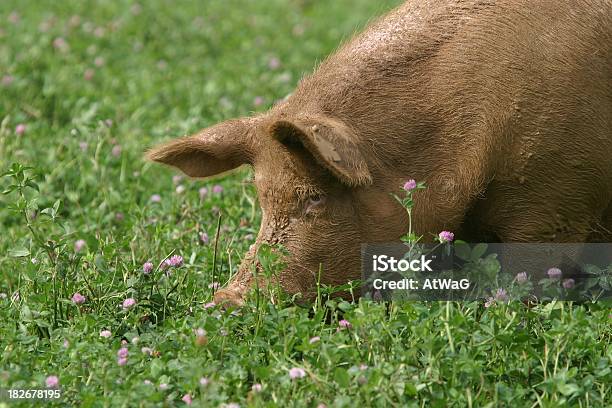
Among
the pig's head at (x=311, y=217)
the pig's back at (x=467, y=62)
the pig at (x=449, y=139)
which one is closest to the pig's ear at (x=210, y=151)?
the pig at (x=449, y=139)

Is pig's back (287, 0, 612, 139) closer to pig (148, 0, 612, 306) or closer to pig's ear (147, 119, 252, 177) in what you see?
pig (148, 0, 612, 306)

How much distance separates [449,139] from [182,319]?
1.34 m

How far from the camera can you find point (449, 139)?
511 centimetres

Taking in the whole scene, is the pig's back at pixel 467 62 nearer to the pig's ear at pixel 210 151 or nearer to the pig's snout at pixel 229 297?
the pig's ear at pixel 210 151

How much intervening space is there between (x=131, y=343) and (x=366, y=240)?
3.60 ft

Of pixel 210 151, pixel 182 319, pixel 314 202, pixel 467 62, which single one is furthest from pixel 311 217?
pixel 467 62

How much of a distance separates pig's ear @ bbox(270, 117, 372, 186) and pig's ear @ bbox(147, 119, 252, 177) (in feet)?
1.62

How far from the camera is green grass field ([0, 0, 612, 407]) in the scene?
13.5 feet

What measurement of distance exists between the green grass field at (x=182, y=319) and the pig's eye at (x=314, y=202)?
1.41ft

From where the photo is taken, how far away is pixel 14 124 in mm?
7777

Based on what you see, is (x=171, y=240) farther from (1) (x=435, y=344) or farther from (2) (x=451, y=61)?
(1) (x=435, y=344)

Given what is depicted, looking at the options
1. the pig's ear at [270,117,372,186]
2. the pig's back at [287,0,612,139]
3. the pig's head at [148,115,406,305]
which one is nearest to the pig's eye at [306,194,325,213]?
the pig's head at [148,115,406,305]

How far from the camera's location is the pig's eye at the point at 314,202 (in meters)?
5.04

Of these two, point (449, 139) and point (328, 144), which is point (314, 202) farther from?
point (449, 139)
